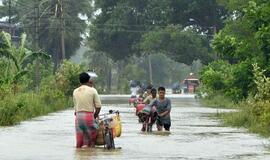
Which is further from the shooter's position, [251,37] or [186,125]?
[251,37]

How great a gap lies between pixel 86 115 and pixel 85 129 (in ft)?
1.02

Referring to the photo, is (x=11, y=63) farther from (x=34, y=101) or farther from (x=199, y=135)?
(x=199, y=135)

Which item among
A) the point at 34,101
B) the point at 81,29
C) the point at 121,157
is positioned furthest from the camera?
the point at 81,29

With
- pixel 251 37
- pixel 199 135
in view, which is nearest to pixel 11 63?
pixel 251 37

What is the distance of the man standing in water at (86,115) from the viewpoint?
19.9 meters

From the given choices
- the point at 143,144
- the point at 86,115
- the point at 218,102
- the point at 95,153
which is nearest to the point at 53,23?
the point at 218,102

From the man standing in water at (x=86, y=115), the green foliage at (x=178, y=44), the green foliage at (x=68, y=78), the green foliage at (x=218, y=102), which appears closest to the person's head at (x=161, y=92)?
the man standing in water at (x=86, y=115)

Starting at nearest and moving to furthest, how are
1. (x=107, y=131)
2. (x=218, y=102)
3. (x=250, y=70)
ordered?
(x=107, y=131), (x=250, y=70), (x=218, y=102)

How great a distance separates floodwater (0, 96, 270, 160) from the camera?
59.3ft

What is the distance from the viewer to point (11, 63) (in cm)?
4325

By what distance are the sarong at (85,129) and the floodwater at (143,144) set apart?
267 millimetres

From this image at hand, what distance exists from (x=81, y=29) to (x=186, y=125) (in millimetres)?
83905

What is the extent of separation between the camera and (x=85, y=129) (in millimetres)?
19906

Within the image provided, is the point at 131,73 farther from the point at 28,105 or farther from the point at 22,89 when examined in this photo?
the point at 28,105
